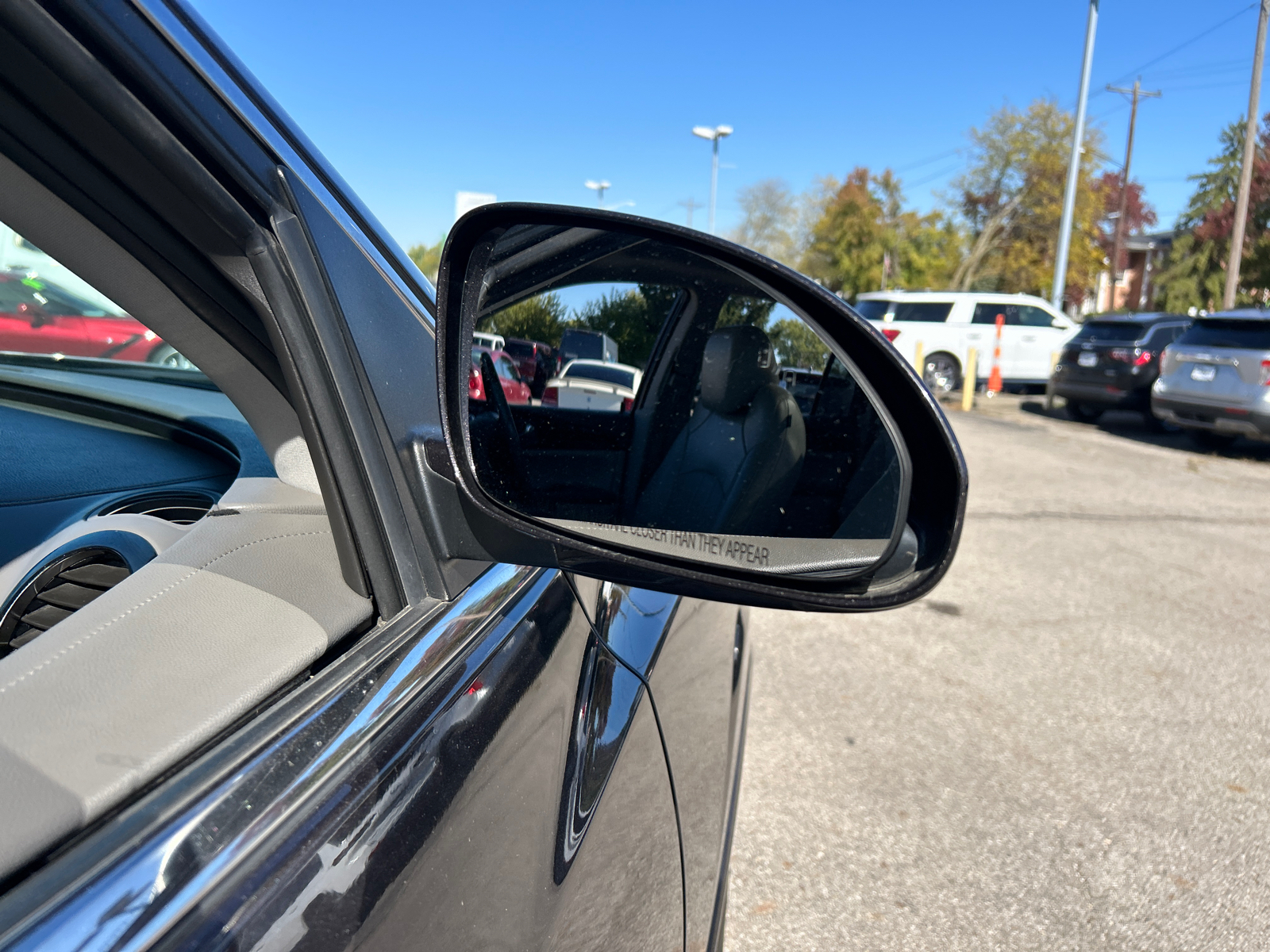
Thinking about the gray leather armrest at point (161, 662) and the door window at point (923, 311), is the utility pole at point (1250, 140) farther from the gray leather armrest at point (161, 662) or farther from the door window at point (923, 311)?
the gray leather armrest at point (161, 662)

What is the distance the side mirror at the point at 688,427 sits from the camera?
1.07 meters

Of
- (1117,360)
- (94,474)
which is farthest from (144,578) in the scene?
(1117,360)

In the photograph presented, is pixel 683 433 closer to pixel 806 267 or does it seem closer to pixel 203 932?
pixel 203 932

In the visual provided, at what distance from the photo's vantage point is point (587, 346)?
3.95ft

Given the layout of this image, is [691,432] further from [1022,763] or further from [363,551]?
[1022,763]

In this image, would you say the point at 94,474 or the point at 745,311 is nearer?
the point at 745,311

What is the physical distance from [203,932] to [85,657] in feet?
1.11

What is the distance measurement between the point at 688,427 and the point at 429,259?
53 centimetres

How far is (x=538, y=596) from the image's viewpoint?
1242 mm

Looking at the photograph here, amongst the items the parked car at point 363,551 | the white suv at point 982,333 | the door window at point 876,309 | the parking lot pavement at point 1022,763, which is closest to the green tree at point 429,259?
the parked car at point 363,551

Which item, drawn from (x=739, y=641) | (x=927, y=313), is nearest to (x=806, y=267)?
(x=927, y=313)

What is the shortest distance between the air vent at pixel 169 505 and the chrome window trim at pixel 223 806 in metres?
0.62

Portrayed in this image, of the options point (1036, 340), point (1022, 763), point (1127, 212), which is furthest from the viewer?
point (1127, 212)

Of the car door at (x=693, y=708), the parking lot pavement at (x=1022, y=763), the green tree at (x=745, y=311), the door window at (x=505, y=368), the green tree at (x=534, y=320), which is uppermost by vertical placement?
the green tree at (x=745, y=311)
